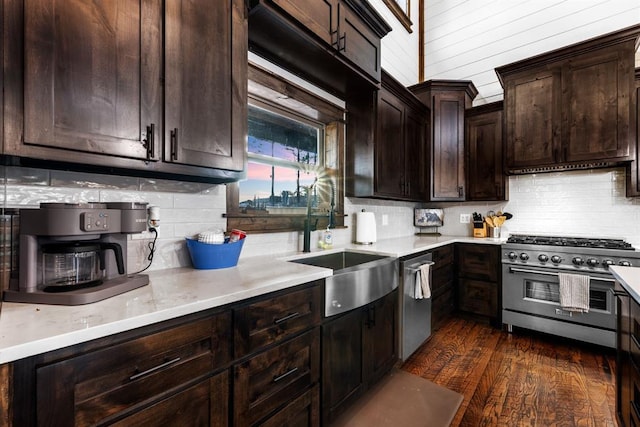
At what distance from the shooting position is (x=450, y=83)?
3.39m

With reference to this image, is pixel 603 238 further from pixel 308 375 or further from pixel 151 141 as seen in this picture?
pixel 151 141

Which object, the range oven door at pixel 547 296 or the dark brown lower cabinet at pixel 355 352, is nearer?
the dark brown lower cabinet at pixel 355 352

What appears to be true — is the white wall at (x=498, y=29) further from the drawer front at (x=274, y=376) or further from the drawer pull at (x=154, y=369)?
the drawer pull at (x=154, y=369)

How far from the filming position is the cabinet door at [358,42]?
1.95 meters

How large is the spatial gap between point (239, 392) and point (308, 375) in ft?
1.34

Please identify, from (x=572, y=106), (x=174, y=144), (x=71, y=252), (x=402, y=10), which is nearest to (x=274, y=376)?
(x=71, y=252)

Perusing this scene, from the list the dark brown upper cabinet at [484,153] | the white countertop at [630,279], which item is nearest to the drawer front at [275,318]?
the white countertop at [630,279]

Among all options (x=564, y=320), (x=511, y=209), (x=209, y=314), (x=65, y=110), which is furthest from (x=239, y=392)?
(x=511, y=209)

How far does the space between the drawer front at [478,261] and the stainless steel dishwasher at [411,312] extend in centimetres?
97

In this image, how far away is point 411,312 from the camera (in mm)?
2297

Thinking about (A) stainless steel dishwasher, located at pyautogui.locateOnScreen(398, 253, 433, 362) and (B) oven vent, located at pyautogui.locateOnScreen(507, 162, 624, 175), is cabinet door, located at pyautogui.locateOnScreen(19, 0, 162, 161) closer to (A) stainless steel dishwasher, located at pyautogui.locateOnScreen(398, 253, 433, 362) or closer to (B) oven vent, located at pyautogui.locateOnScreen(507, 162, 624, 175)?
(A) stainless steel dishwasher, located at pyautogui.locateOnScreen(398, 253, 433, 362)

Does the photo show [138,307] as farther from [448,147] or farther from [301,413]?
[448,147]

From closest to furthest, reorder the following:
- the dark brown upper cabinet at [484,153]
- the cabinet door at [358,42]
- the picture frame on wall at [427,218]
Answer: the cabinet door at [358,42], the dark brown upper cabinet at [484,153], the picture frame on wall at [427,218]

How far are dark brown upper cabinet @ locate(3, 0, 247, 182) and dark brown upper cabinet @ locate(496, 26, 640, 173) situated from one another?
297cm
